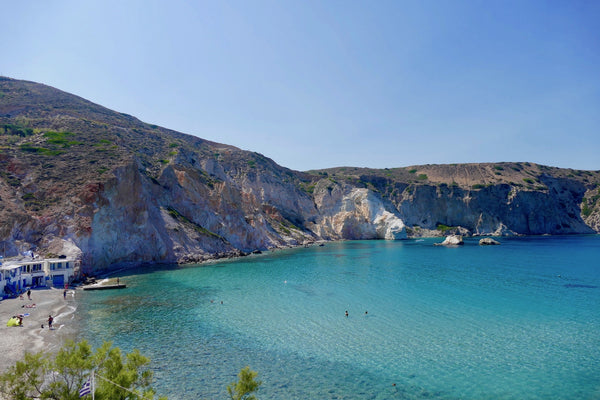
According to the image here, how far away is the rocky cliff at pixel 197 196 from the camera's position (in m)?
51.8

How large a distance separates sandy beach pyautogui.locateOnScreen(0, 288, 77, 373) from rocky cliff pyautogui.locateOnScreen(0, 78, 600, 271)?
39.1 feet

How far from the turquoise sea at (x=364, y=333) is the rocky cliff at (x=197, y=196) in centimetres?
1402

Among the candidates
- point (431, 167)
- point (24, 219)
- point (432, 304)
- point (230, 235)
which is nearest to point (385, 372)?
point (432, 304)

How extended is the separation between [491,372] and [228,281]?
33.4 m

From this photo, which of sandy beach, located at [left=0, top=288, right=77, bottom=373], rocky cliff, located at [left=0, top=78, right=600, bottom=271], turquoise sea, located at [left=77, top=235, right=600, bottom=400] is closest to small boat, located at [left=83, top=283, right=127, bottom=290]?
turquoise sea, located at [left=77, top=235, right=600, bottom=400]

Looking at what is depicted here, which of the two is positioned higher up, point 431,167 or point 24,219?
point 431,167

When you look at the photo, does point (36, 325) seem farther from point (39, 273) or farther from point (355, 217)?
point (355, 217)

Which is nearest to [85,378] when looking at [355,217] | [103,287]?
[103,287]

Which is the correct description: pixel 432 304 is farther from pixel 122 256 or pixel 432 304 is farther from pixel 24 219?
pixel 24 219

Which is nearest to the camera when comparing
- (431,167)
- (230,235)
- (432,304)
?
(432,304)

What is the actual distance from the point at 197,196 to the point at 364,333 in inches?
2409

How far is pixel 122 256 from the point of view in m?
55.6

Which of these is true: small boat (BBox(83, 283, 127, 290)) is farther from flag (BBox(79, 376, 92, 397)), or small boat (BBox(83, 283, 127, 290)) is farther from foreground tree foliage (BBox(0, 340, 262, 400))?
flag (BBox(79, 376, 92, 397))

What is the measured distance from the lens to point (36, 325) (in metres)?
26.9
